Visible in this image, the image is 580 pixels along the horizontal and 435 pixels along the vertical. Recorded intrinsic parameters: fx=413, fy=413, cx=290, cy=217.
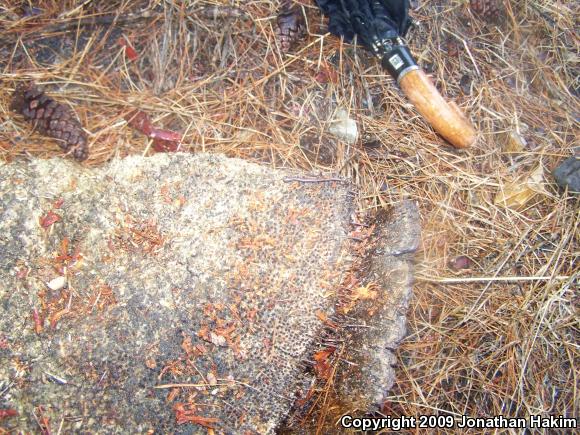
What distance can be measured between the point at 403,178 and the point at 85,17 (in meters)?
1.46

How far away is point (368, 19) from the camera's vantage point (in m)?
1.70

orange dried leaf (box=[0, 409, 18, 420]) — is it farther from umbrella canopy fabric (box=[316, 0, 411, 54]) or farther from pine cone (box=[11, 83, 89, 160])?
umbrella canopy fabric (box=[316, 0, 411, 54])

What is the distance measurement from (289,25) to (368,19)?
326 millimetres

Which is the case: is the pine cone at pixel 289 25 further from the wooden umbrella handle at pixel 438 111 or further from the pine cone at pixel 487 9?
the pine cone at pixel 487 9

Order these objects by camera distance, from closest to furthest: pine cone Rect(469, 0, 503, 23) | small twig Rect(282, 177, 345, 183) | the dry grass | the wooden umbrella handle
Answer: small twig Rect(282, 177, 345, 183) < the dry grass < the wooden umbrella handle < pine cone Rect(469, 0, 503, 23)

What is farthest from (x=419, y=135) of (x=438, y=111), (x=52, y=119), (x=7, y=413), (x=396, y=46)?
(x=7, y=413)

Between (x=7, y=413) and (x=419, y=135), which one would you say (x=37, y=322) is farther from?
(x=419, y=135)

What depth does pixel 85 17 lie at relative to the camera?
1712 millimetres

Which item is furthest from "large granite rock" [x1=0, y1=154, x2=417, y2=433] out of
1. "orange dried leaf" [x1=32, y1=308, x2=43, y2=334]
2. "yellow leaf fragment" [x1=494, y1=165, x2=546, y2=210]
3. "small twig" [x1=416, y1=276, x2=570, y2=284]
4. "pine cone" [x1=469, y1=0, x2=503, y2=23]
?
"pine cone" [x1=469, y1=0, x2=503, y2=23]

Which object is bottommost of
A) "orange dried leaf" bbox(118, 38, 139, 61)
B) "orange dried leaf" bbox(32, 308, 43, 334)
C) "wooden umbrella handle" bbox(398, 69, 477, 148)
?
"wooden umbrella handle" bbox(398, 69, 477, 148)

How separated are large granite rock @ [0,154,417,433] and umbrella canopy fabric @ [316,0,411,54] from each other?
2.51 feet

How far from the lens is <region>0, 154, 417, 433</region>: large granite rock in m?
1.16

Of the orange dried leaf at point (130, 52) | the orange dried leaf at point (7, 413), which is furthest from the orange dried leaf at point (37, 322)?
the orange dried leaf at point (130, 52)

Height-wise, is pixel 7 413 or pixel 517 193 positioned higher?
pixel 7 413
